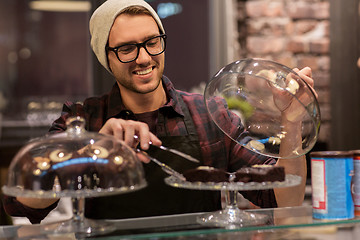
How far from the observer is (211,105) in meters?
1.36

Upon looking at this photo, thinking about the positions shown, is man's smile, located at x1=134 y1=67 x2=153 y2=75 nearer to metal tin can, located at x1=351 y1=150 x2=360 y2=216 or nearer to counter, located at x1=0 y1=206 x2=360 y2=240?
counter, located at x1=0 y1=206 x2=360 y2=240

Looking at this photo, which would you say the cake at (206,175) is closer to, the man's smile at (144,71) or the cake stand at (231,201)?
the cake stand at (231,201)

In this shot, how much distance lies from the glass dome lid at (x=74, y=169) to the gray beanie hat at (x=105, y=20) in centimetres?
43

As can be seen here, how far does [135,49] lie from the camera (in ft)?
4.54

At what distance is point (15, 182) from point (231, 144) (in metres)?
0.71

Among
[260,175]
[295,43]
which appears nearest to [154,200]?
[260,175]

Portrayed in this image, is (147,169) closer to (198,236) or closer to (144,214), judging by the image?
(144,214)

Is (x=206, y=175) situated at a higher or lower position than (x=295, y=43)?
lower

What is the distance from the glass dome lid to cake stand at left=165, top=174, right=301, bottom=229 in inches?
4.3

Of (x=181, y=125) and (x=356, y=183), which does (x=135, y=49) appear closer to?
(x=181, y=125)

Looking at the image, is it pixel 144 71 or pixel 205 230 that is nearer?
pixel 205 230

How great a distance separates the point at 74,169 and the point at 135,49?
48cm

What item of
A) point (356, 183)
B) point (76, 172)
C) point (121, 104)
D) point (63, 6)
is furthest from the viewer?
point (63, 6)

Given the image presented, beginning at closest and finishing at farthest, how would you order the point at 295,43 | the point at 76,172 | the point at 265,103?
the point at 76,172 → the point at 265,103 → the point at 295,43
